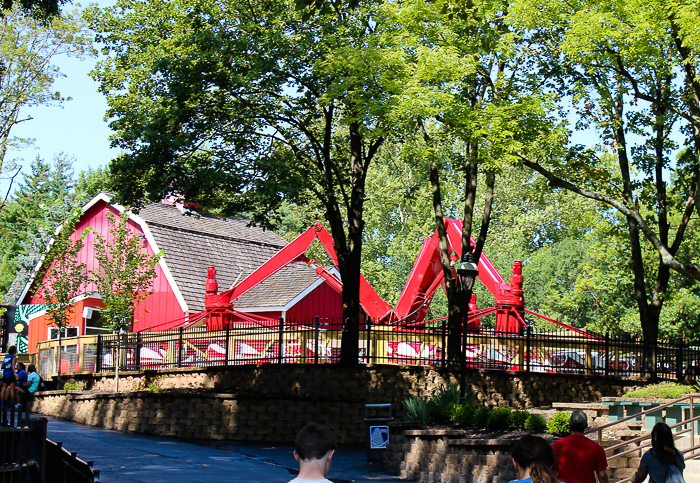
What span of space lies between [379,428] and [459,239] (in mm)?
10649

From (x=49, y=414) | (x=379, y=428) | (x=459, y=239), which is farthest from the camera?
(x=459, y=239)

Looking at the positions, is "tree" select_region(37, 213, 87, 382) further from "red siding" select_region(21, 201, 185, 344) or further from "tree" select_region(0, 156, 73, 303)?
"tree" select_region(0, 156, 73, 303)

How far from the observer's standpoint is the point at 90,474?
28.7 ft

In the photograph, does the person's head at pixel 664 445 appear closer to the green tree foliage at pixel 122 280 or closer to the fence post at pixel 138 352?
the fence post at pixel 138 352

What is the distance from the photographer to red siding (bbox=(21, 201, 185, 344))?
31.0m

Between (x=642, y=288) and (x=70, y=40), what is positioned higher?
(x=70, y=40)

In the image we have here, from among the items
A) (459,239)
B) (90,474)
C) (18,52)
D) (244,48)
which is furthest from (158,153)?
(18,52)

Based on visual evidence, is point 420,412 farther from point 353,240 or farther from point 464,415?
point 353,240

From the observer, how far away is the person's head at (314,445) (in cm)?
438

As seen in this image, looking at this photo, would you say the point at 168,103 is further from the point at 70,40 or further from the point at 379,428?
the point at 70,40

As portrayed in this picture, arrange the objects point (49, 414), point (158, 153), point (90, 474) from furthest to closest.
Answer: point (49, 414) < point (158, 153) < point (90, 474)

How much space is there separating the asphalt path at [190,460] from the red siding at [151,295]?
11.0 meters

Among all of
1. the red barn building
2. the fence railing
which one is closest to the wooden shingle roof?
the red barn building

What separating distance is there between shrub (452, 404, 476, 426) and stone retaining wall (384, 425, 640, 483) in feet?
2.78
